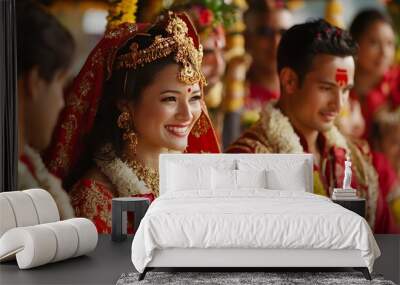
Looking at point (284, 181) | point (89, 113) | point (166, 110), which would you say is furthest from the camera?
point (89, 113)

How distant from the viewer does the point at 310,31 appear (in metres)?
7.42

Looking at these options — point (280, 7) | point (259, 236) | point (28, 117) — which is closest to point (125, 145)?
point (28, 117)

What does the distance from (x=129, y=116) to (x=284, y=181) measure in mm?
1832

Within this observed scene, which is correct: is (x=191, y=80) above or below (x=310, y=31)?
below

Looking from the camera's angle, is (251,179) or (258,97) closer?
(251,179)

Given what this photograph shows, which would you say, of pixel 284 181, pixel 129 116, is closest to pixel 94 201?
pixel 129 116

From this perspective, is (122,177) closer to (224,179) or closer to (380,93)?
(224,179)

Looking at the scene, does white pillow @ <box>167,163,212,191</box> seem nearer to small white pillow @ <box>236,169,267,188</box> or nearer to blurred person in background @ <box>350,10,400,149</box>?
small white pillow @ <box>236,169,267,188</box>

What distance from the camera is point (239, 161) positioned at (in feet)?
23.6

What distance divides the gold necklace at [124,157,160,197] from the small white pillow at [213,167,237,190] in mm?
912

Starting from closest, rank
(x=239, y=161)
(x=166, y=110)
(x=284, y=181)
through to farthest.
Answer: (x=284, y=181) → (x=239, y=161) → (x=166, y=110)

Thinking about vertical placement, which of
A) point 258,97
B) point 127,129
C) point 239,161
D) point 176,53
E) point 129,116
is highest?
point 176,53

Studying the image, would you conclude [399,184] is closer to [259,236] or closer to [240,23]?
[240,23]

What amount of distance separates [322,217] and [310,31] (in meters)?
2.96
